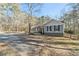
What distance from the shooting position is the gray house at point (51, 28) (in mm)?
1545

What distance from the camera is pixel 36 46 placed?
154 centimetres

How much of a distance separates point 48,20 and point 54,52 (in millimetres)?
320

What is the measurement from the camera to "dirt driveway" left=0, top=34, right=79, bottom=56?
5.01 feet

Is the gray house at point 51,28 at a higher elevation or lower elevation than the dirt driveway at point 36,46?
higher

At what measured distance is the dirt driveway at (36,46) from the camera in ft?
5.01

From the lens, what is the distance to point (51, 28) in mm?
1556

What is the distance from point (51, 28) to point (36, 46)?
23cm

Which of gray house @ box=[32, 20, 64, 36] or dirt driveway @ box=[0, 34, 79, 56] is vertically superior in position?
gray house @ box=[32, 20, 64, 36]

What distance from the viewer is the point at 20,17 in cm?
156

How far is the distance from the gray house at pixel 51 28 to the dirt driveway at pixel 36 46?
0.18ft

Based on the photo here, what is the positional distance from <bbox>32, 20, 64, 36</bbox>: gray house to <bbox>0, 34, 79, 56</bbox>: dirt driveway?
0.05m

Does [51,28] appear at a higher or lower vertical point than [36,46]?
higher

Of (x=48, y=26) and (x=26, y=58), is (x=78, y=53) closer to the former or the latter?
(x=48, y=26)

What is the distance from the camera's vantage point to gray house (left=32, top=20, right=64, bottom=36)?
154 centimetres
